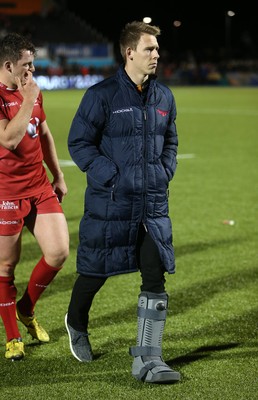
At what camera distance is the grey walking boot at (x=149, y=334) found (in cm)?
489

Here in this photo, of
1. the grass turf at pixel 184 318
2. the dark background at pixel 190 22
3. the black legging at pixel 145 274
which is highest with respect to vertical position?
the black legging at pixel 145 274

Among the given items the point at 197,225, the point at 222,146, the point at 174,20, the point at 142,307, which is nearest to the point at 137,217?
the point at 142,307

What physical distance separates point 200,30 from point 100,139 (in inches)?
2911

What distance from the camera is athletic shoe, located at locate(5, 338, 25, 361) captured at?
529 centimetres

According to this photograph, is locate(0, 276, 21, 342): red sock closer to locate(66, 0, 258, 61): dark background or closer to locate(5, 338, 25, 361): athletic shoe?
locate(5, 338, 25, 361): athletic shoe

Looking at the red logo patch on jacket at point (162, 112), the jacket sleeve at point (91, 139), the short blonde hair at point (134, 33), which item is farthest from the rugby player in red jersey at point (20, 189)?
the red logo patch on jacket at point (162, 112)

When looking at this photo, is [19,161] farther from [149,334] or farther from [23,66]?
[149,334]

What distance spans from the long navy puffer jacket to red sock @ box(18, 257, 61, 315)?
66cm

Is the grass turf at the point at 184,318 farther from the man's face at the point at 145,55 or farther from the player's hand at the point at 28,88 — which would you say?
the man's face at the point at 145,55

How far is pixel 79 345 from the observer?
526 centimetres

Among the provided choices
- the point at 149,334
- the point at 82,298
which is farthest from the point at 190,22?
the point at 149,334

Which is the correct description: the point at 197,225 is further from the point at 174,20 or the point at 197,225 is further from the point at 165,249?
the point at 174,20

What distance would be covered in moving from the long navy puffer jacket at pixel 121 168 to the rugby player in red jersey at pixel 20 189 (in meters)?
0.42

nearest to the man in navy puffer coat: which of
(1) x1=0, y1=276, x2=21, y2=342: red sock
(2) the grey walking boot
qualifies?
(2) the grey walking boot
